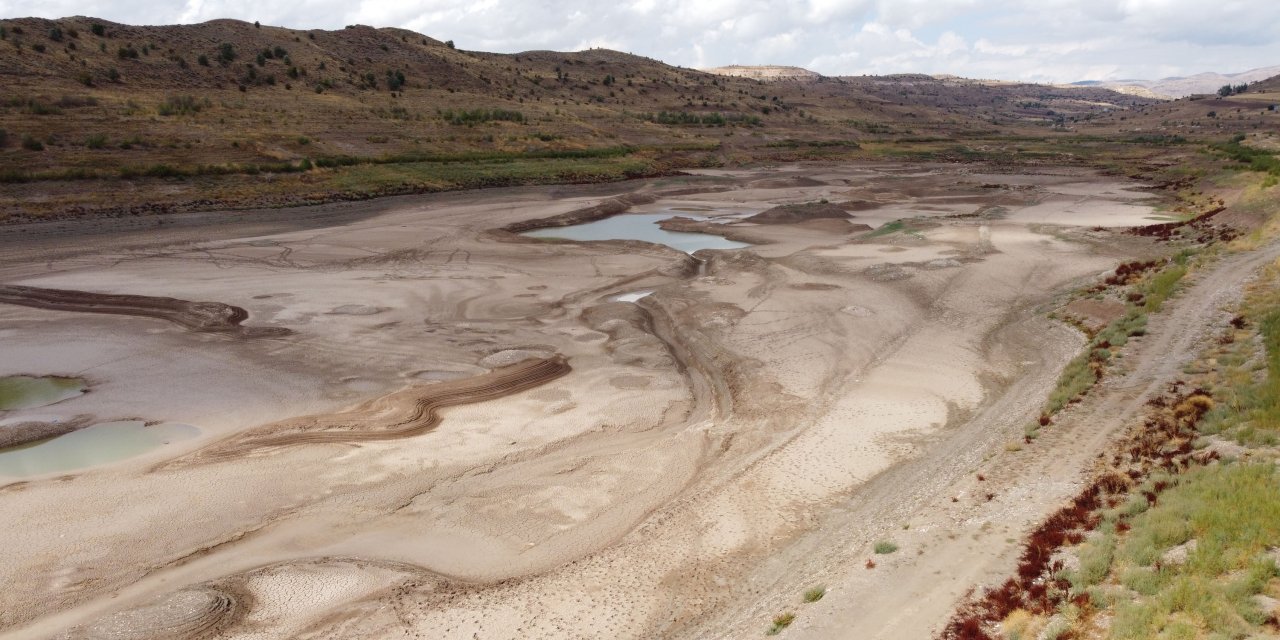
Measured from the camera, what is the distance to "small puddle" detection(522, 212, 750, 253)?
43.1 metres

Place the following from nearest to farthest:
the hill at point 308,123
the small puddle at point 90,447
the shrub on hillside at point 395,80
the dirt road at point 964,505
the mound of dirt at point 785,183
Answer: the dirt road at point 964,505
the small puddle at point 90,447
the hill at point 308,123
the mound of dirt at point 785,183
the shrub on hillside at point 395,80

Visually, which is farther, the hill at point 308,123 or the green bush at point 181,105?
the green bush at point 181,105

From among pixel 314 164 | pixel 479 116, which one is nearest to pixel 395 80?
pixel 479 116

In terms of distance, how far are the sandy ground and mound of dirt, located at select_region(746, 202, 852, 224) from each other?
1087 cm

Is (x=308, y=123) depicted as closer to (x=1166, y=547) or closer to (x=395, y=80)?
(x=395, y=80)

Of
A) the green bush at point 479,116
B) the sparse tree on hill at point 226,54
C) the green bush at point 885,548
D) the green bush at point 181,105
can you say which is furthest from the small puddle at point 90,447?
the sparse tree on hill at point 226,54

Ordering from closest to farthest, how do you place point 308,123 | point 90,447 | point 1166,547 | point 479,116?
point 1166,547
point 90,447
point 308,123
point 479,116

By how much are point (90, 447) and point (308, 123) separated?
51567 mm

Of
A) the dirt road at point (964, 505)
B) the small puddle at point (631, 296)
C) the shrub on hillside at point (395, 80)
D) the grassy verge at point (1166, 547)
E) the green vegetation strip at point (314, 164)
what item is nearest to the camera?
the grassy verge at point (1166, 547)

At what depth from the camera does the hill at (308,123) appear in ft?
151

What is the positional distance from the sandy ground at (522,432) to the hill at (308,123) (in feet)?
29.8

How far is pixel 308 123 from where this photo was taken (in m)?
62.8

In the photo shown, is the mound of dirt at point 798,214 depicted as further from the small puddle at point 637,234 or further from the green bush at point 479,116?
the green bush at point 479,116

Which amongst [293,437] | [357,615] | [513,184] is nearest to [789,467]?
[357,615]
